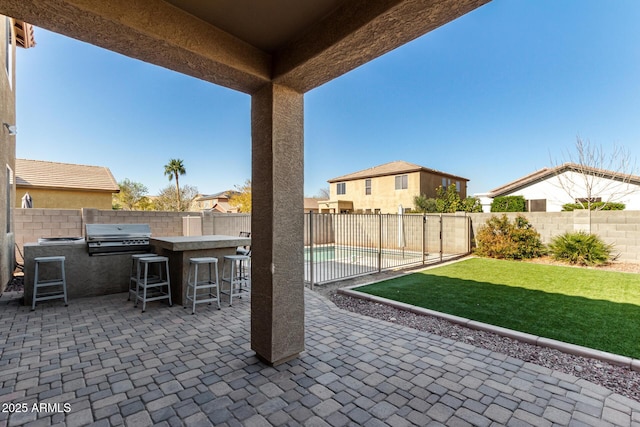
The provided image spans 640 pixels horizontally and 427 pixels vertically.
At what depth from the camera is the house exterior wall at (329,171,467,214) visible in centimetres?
2102

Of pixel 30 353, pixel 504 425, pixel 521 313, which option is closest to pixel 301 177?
pixel 504 425

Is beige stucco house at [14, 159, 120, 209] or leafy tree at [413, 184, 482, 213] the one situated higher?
beige stucco house at [14, 159, 120, 209]

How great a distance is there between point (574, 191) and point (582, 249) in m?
9.33

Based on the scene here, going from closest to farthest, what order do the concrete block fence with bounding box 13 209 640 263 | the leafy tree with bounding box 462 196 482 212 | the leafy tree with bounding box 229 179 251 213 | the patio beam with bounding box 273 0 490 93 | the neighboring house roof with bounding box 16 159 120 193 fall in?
the patio beam with bounding box 273 0 490 93 < the concrete block fence with bounding box 13 209 640 263 < the neighboring house roof with bounding box 16 159 120 193 < the leafy tree with bounding box 462 196 482 212 < the leafy tree with bounding box 229 179 251 213

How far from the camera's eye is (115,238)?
546cm

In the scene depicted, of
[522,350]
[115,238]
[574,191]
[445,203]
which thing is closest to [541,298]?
[522,350]

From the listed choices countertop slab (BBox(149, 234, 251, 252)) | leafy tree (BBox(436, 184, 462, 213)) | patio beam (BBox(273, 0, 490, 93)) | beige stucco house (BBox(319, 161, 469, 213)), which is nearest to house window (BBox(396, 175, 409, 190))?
beige stucco house (BBox(319, 161, 469, 213))

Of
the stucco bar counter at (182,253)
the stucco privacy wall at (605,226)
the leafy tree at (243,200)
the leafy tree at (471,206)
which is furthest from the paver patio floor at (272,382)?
the leafy tree at (243,200)

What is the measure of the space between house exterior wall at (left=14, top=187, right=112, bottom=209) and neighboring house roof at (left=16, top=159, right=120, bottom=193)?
0.32m

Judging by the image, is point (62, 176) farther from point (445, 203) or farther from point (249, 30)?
point (445, 203)

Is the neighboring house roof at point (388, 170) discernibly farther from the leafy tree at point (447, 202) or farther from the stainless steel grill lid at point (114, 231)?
the stainless steel grill lid at point (114, 231)

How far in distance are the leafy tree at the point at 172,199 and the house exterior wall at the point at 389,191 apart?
16.0 metres

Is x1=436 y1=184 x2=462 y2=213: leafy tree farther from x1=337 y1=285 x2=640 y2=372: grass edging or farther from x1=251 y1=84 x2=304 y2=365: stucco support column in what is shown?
x1=251 y1=84 x2=304 y2=365: stucco support column

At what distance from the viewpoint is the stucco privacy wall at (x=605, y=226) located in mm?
8070
